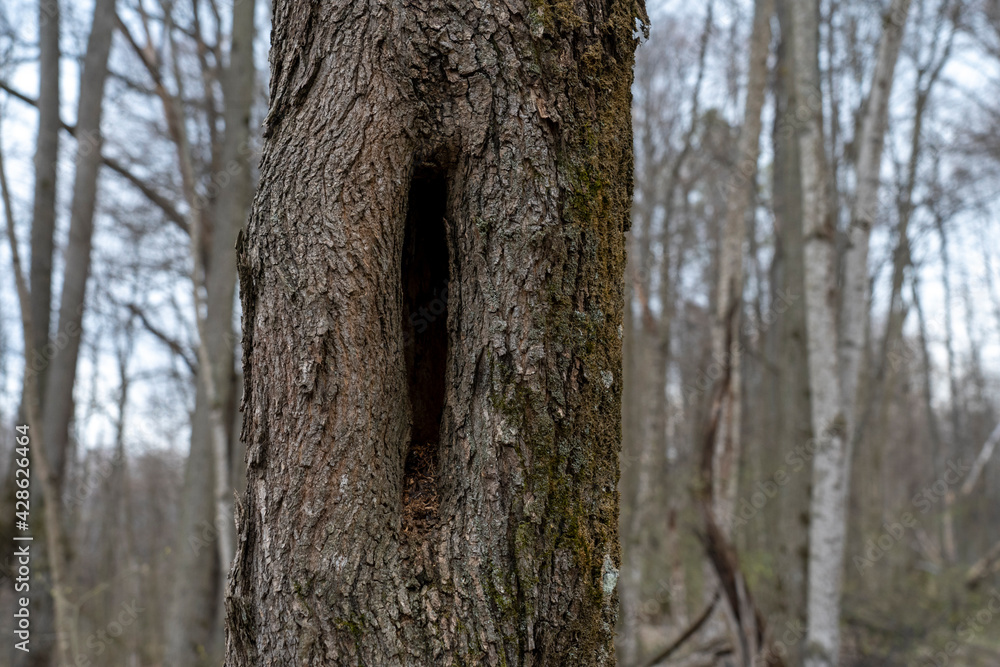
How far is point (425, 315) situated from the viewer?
5.27 ft

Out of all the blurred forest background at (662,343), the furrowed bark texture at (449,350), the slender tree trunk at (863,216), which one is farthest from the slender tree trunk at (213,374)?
the slender tree trunk at (863,216)

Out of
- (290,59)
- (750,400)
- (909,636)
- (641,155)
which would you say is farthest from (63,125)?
(750,400)

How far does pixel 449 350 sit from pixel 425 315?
242mm

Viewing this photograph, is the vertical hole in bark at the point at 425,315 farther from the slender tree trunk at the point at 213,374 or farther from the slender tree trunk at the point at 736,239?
the slender tree trunk at the point at 213,374

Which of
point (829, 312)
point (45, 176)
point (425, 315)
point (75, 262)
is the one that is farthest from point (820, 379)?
point (45, 176)

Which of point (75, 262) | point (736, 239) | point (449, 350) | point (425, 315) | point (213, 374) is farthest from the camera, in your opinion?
point (75, 262)

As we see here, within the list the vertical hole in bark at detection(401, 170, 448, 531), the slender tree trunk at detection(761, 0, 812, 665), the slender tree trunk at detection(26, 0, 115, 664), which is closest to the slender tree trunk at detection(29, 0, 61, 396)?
the slender tree trunk at detection(26, 0, 115, 664)

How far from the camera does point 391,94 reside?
1.34 metres

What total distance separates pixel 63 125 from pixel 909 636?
11.3m

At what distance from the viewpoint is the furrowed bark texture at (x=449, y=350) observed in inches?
A: 48.3

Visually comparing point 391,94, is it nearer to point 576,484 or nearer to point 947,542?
point 576,484

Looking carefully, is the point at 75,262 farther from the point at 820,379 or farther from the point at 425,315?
the point at 820,379

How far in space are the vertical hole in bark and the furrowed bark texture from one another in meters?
0.10

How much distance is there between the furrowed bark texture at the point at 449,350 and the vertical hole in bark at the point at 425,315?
101mm
